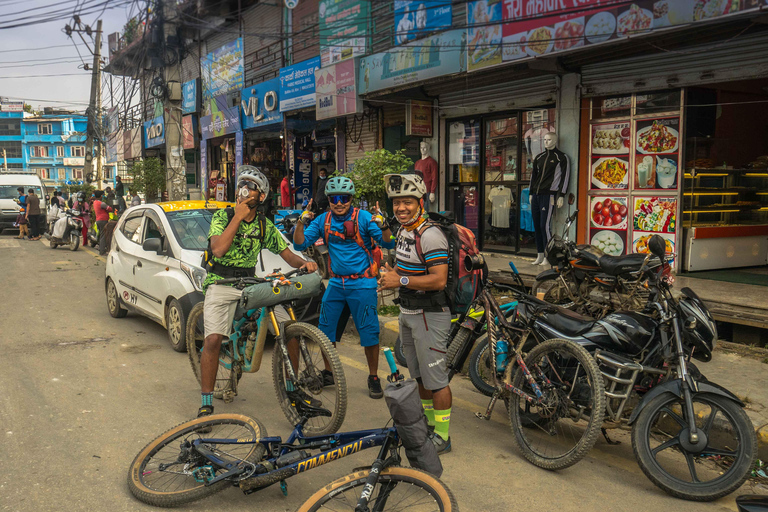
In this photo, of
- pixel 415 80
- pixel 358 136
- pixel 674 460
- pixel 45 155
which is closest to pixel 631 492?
pixel 674 460

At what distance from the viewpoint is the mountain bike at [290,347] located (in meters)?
4.47

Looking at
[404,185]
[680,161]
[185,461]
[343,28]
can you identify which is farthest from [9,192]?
[404,185]

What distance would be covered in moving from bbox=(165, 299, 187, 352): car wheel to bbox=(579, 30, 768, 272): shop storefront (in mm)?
6857

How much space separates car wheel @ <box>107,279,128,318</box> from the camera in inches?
340

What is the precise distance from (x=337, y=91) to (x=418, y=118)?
213cm

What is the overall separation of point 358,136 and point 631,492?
43.6 feet

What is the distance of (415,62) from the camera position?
11.7 m

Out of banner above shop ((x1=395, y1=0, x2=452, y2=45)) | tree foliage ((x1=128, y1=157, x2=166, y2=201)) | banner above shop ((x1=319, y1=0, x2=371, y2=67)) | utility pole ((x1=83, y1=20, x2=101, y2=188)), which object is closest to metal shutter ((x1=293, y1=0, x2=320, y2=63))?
banner above shop ((x1=319, y1=0, x2=371, y2=67))

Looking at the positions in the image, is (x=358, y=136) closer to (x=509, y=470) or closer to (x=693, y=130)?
(x=693, y=130)

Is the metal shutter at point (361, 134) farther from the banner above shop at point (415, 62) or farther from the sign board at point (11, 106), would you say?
the sign board at point (11, 106)

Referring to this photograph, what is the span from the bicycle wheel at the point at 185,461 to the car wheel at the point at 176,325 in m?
3.17

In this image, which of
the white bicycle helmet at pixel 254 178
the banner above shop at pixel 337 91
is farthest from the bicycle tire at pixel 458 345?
the banner above shop at pixel 337 91

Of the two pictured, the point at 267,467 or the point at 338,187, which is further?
the point at 338,187

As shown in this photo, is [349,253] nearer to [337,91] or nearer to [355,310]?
[355,310]
